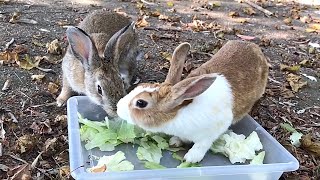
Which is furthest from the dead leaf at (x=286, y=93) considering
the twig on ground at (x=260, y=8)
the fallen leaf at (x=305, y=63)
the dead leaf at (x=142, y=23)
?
the twig on ground at (x=260, y=8)

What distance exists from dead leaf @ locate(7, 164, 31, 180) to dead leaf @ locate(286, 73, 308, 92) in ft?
8.27

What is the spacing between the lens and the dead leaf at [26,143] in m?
3.38

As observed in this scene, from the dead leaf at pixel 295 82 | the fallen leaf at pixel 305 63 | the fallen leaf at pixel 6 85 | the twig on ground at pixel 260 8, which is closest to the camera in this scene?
the fallen leaf at pixel 6 85

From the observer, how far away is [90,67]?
3.76 meters

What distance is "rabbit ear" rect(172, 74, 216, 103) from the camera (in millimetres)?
2934

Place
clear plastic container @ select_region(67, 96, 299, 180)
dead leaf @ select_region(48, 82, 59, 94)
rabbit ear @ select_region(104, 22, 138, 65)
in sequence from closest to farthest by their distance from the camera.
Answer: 1. clear plastic container @ select_region(67, 96, 299, 180)
2. rabbit ear @ select_region(104, 22, 138, 65)
3. dead leaf @ select_region(48, 82, 59, 94)

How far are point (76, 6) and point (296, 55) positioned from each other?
2786mm

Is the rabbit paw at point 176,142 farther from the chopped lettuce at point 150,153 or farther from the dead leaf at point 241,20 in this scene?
the dead leaf at point 241,20

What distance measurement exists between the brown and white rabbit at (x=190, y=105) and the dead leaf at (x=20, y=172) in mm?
656

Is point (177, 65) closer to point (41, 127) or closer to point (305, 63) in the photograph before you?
point (41, 127)

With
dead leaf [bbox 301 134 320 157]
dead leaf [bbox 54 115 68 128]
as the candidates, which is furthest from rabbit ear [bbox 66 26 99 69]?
dead leaf [bbox 301 134 320 157]

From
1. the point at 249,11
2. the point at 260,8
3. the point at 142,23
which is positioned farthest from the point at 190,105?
the point at 260,8

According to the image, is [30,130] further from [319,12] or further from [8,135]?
[319,12]

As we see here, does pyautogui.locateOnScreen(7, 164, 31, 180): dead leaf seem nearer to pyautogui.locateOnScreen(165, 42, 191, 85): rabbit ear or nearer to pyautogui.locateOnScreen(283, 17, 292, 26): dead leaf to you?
pyautogui.locateOnScreen(165, 42, 191, 85): rabbit ear
